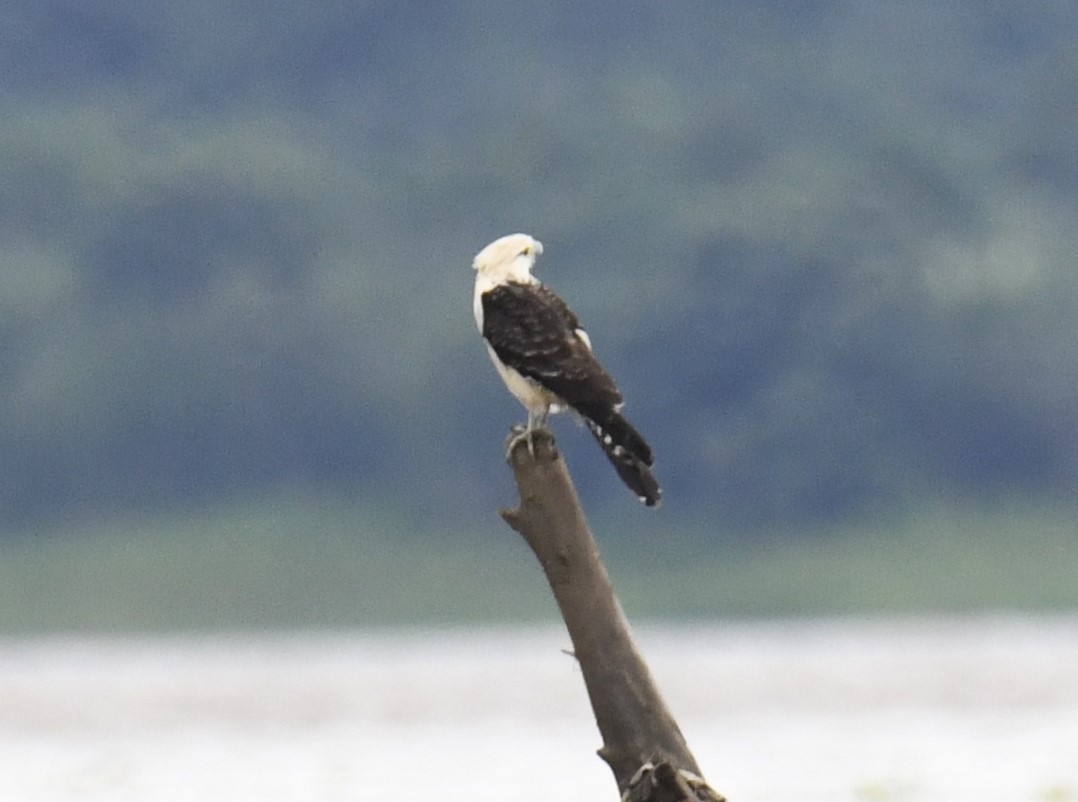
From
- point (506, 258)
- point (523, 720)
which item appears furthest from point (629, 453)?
point (523, 720)

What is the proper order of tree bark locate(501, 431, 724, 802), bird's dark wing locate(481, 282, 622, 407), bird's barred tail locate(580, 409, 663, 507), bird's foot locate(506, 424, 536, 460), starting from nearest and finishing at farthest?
tree bark locate(501, 431, 724, 802) → bird's foot locate(506, 424, 536, 460) → bird's barred tail locate(580, 409, 663, 507) → bird's dark wing locate(481, 282, 622, 407)

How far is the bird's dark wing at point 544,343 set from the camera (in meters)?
11.1

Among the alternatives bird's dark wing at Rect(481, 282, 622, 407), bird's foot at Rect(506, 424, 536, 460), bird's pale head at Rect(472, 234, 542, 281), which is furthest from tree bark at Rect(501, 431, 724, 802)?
bird's pale head at Rect(472, 234, 542, 281)

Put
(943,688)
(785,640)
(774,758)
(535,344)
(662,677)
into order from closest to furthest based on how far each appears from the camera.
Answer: (535,344), (774,758), (943,688), (662,677), (785,640)

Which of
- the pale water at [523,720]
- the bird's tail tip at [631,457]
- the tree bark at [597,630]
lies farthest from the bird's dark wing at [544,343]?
the pale water at [523,720]

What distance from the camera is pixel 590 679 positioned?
34.6 ft

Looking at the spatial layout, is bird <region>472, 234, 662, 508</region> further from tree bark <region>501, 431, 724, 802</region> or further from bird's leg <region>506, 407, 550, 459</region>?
tree bark <region>501, 431, 724, 802</region>

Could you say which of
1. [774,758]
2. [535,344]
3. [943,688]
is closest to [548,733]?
[774,758]

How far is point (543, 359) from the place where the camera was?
1129 centimetres

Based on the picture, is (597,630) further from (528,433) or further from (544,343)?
(544,343)

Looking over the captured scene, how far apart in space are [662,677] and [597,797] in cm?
991

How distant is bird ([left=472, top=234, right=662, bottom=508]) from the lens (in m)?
10.8

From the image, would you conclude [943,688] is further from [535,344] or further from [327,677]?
[535,344]

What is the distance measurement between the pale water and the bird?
27.3 feet
